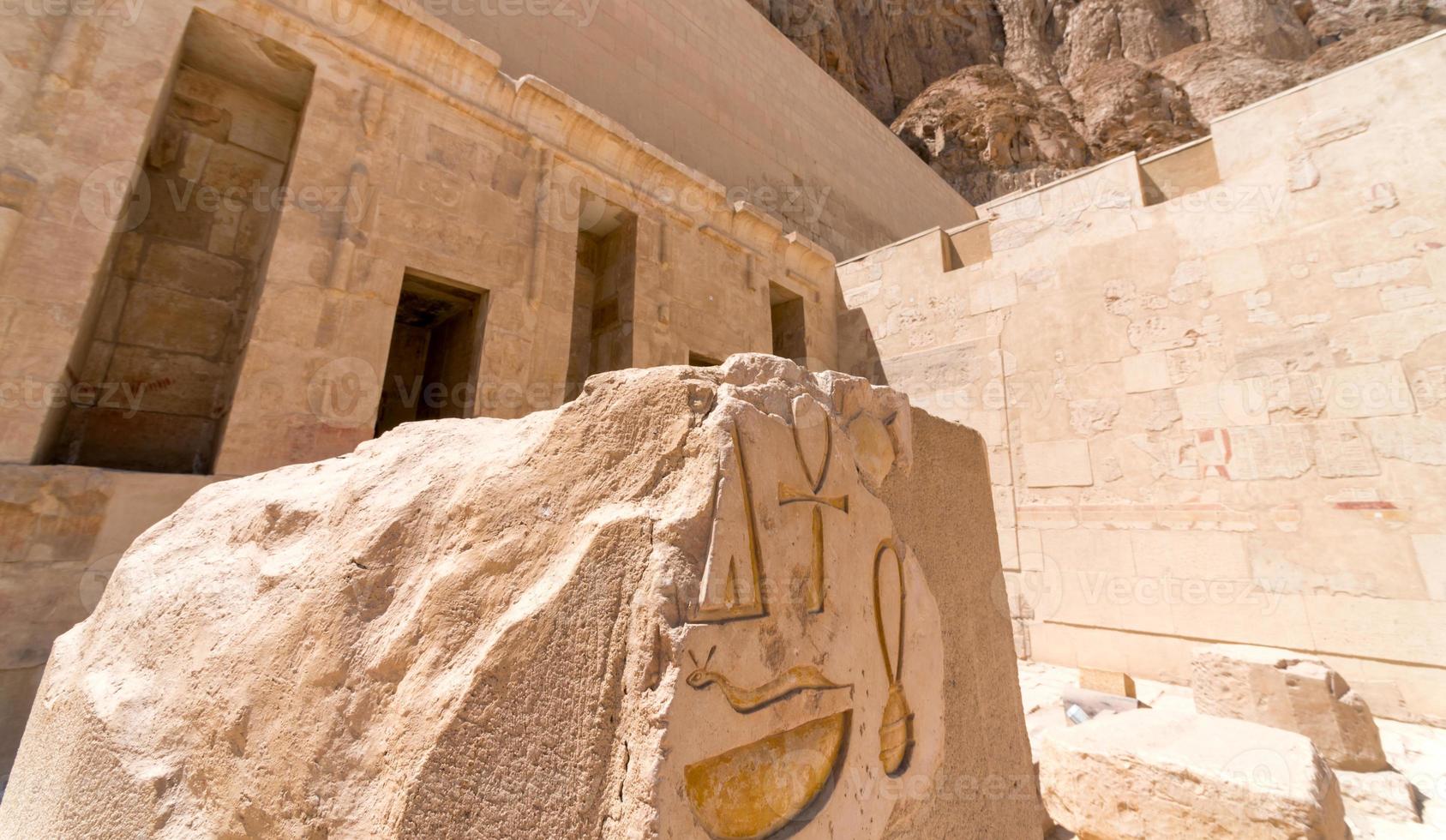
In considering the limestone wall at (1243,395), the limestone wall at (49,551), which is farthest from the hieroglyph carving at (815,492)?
the limestone wall at (1243,395)

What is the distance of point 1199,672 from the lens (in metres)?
2.92

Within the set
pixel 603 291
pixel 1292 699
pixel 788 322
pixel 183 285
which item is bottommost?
pixel 1292 699

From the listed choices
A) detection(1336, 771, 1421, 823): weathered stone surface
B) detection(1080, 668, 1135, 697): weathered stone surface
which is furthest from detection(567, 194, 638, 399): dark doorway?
detection(1336, 771, 1421, 823): weathered stone surface

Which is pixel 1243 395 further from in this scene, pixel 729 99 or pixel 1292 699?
pixel 729 99

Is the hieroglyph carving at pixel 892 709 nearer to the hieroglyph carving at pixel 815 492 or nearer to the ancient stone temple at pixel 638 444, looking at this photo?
the ancient stone temple at pixel 638 444

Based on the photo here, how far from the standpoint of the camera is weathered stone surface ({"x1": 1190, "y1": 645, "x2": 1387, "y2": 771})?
2.48 m

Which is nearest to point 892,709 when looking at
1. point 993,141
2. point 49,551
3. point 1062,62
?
point 49,551

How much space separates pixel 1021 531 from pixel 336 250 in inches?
203

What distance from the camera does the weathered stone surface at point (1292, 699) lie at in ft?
8.13

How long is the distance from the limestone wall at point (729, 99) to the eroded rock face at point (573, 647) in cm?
547

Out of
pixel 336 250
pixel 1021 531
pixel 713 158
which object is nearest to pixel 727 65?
pixel 713 158

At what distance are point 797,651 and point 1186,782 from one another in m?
1.70

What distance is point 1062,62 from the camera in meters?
22.1

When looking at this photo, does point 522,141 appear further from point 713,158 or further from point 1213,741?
point 1213,741
